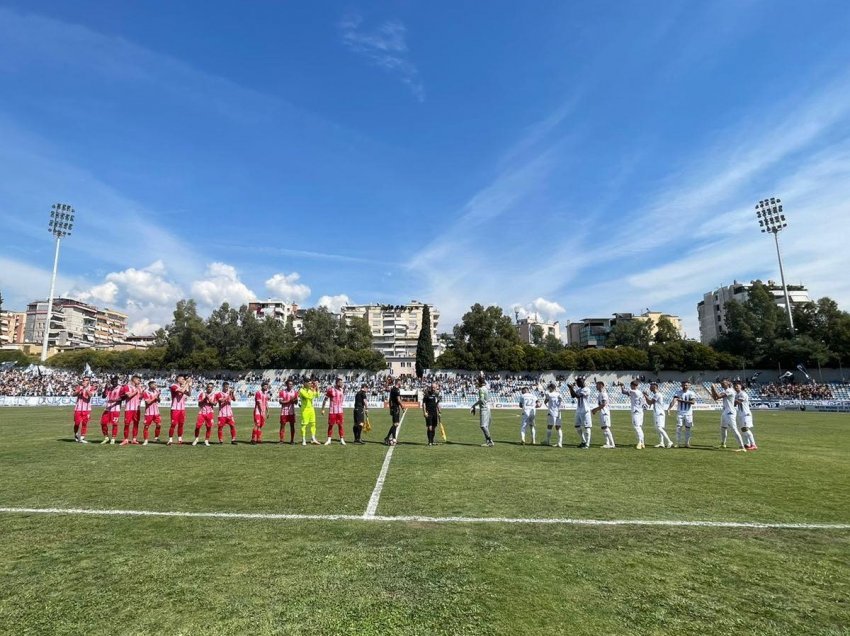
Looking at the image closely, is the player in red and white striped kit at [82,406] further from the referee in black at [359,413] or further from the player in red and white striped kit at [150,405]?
the referee in black at [359,413]

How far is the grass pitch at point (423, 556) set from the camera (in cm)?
393

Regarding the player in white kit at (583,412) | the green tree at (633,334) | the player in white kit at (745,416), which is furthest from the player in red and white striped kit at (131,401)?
the green tree at (633,334)

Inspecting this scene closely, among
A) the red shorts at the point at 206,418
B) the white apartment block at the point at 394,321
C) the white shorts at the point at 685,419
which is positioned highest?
the white apartment block at the point at 394,321

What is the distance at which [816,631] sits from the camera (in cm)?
378

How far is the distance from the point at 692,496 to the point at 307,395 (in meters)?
11.1

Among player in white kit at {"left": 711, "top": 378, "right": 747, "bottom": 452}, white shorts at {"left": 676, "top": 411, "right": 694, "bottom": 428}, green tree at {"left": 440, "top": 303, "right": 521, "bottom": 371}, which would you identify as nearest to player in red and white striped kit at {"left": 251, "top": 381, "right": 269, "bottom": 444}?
white shorts at {"left": 676, "top": 411, "right": 694, "bottom": 428}

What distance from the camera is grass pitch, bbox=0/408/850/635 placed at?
3.93 metres

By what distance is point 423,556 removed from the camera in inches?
209

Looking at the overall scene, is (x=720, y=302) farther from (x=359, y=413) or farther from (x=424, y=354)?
(x=359, y=413)

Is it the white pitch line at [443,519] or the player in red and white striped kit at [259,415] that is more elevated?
the player in red and white striped kit at [259,415]

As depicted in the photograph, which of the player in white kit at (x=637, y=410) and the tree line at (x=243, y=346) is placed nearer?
the player in white kit at (x=637, y=410)

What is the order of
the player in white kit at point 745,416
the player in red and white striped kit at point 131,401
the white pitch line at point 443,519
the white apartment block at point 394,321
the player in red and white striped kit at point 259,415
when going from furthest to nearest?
the white apartment block at point 394,321 < the player in red and white striped kit at point 259,415 < the player in red and white striped kit at point 131,401 < the player in white kit at point 745,416 < the white pitch line at point 443,519

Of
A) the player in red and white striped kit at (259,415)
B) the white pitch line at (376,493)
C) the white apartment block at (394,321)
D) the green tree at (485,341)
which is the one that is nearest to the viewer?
the white pitch line at (376,493)

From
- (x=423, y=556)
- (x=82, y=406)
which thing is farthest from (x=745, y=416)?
(x=82, y=406)
